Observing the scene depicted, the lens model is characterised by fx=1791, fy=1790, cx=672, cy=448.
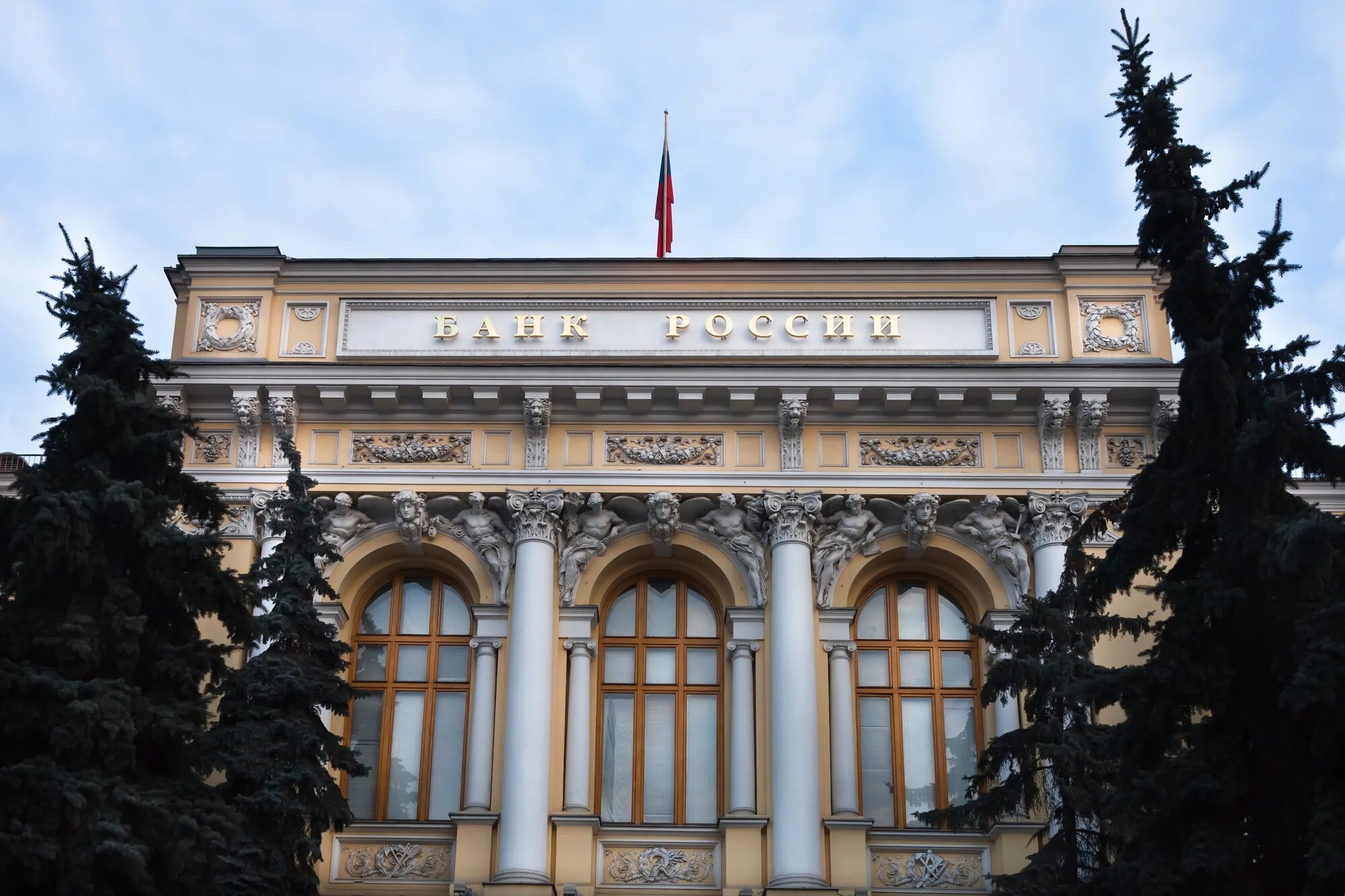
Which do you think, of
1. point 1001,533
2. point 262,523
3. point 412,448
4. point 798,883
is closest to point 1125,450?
point 1001,533

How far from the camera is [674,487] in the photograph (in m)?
22.9

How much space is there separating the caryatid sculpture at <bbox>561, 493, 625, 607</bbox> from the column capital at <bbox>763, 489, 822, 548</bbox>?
6.43ft

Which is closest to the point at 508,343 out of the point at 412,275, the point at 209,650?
the point at 412,275

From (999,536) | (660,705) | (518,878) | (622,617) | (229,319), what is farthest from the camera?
(229,319)

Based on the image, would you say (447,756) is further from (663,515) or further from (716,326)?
(716,326)

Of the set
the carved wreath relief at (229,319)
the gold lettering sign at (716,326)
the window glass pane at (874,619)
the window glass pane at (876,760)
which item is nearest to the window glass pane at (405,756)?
the gold lettering sign at (716,326)

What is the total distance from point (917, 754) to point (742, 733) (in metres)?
2.28

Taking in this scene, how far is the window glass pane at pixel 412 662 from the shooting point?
23047mm

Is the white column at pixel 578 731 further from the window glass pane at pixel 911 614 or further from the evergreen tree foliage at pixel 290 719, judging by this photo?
the window glass pane at pixel 911 614

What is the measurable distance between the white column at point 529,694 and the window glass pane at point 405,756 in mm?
1398

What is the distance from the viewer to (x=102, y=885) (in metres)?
15.2

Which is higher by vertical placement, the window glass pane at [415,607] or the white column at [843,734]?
the window glass pane at [415,607]

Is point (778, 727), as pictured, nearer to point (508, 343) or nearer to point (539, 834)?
point (539, 834)

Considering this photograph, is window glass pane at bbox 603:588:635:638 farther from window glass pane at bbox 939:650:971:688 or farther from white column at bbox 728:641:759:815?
window glass pane at bbox 939:650:971:688
